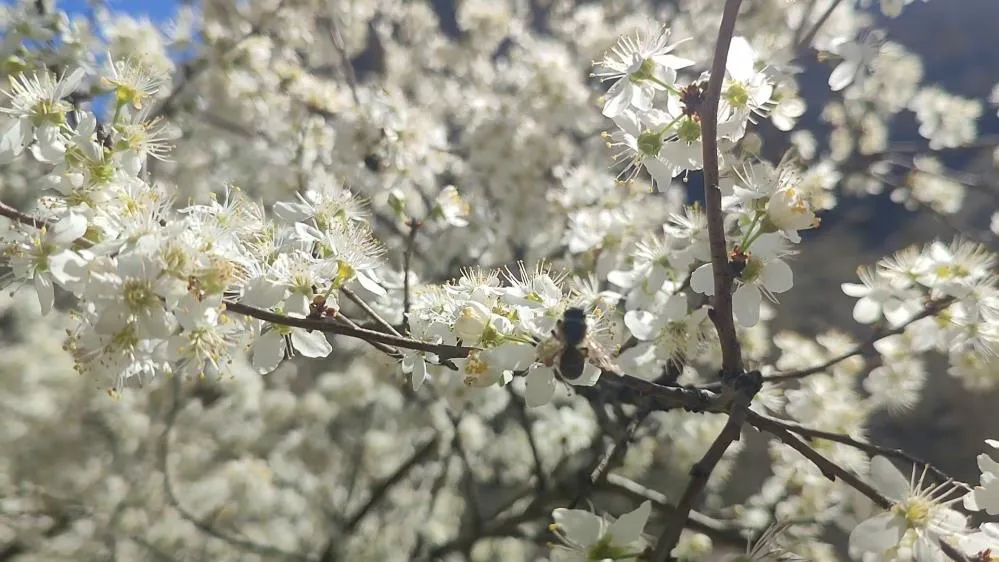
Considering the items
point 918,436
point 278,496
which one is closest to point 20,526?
point 278,496

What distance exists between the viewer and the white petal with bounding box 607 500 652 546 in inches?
31.1

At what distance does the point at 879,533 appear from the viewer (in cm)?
83

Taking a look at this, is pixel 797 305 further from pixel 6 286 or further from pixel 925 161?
pixel 6 286

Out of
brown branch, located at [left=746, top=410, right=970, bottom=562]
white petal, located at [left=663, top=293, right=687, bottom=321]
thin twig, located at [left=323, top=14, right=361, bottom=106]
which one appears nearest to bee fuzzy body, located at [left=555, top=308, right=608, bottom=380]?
brown branch, located at [left=746, top=410, right=970, bottom=562]

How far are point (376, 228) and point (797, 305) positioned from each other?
13.9 ft

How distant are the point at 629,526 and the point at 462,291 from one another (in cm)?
35

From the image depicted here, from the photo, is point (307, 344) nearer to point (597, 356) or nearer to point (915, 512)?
point (597, 356)

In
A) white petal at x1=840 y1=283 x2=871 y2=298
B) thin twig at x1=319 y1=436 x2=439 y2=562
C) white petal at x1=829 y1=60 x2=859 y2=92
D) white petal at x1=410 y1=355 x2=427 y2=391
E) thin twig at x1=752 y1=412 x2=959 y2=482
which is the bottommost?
thin twig at x1=319 y1=436 x2=439 y2=562

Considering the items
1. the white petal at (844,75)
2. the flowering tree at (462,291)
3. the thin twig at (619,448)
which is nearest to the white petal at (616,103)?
the flowering tree at (462,291)

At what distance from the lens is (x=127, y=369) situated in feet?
2.82

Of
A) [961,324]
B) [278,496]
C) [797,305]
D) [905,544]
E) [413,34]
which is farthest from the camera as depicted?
[797,305]

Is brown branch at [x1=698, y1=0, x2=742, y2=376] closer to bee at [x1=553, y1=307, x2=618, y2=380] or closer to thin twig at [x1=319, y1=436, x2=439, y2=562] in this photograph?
bee at [x1=553, y1=307, x2=618, y2=380]

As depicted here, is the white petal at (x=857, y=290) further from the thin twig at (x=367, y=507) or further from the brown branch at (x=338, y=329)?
the thin twig at (x=367, y=507)

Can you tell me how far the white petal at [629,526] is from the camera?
79cm
